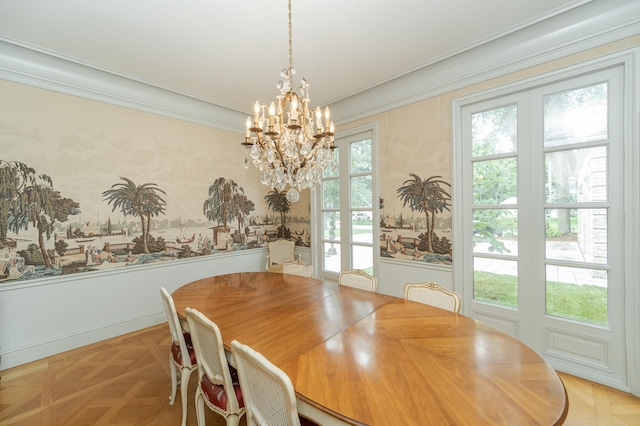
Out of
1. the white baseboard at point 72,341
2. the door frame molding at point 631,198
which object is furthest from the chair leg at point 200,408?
the door frame molding at point 631,198

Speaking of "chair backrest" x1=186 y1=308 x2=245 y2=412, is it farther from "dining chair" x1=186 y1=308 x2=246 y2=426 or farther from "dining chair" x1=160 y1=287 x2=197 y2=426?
"dining chair" x1=160 y1=287 x2=197 y2=426

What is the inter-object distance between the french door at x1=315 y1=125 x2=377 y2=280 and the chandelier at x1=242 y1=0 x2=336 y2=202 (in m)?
1.48

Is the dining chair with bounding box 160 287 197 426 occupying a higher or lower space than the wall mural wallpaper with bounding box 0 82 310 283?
lower

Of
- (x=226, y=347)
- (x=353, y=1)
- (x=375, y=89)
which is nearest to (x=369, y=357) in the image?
(x=226, y=347)

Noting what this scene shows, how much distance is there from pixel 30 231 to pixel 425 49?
170 inches

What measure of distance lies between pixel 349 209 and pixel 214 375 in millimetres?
2830

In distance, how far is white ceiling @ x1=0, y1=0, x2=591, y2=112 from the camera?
197 centimetres

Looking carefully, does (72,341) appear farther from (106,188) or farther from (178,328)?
(178,328)

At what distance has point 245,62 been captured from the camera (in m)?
2.71

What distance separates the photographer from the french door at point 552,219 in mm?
2113

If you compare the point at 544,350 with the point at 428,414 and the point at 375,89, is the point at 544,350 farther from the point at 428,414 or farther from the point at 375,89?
the point at 375,89

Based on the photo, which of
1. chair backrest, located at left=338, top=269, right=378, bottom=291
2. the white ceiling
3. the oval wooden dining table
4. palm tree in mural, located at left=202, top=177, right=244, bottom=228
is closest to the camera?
the oval wooden dining table

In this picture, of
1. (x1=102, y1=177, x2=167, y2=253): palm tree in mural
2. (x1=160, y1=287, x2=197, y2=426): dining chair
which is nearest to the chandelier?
(x1=160, y1=287, x2=197, y2=426): dining chair

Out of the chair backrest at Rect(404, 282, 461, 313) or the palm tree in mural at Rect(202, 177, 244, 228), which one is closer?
the chair backrest at Rect(404, 282, 461, 313)
